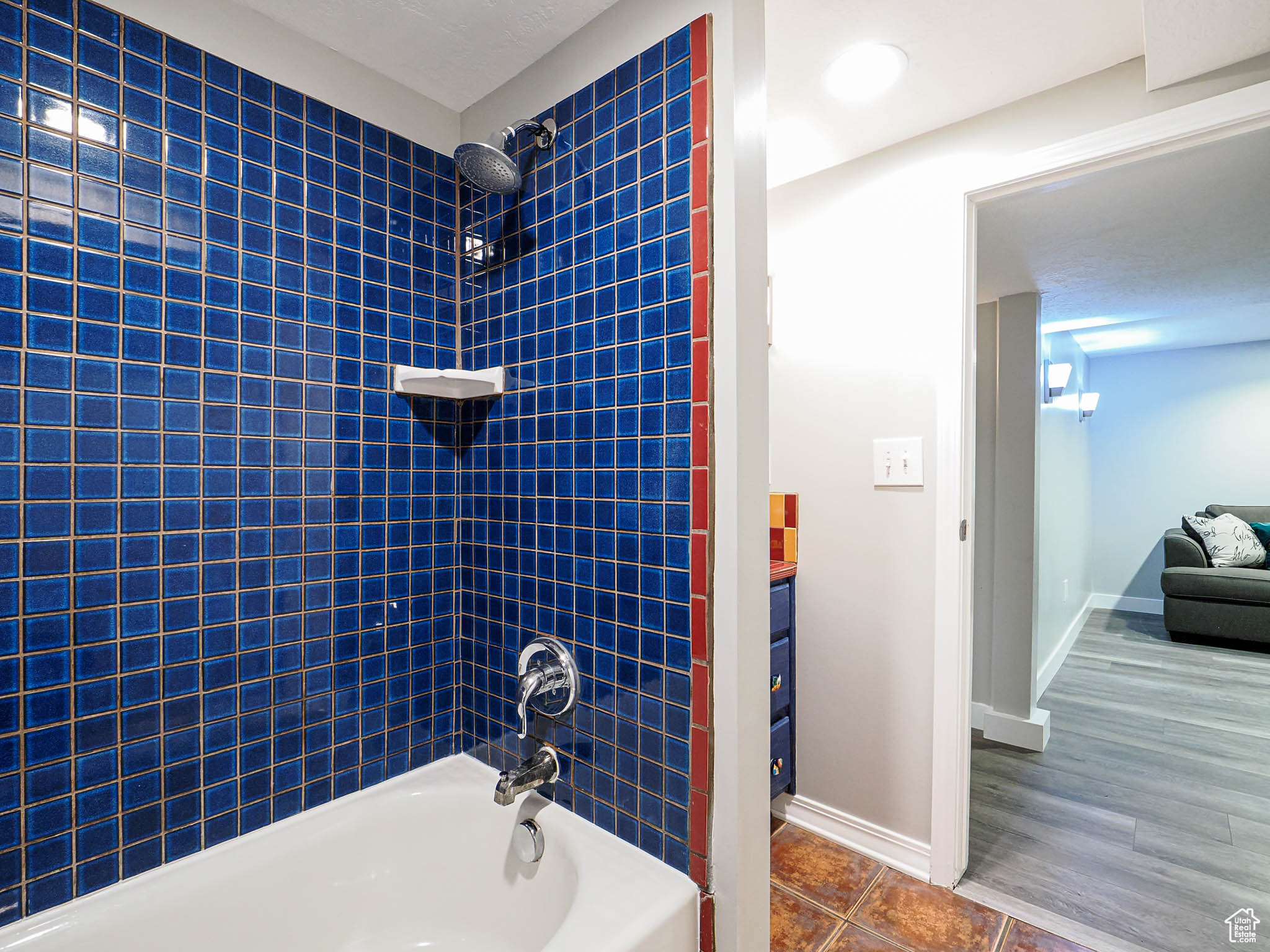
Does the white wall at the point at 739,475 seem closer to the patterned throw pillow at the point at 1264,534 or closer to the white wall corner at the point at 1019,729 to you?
the white wall corner at the point at 1019,729

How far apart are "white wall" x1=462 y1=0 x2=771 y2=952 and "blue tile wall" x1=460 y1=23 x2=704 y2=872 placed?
2.6 inches

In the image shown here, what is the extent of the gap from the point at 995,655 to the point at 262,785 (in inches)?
118

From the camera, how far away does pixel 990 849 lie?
6.30 feet

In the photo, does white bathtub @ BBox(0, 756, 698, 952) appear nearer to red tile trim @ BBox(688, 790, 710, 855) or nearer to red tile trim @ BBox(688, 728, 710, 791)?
red tile trim @ BBox(688, 790, 710, 855)

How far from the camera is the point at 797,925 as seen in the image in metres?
→ 1.60

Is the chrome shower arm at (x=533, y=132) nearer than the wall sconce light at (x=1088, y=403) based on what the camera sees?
Yes

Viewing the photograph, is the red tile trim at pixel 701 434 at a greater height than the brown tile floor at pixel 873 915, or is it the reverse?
the red tile trim at pixel 701 434

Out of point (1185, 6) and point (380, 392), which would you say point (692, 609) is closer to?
point (380, 392)

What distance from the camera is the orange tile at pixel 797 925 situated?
5.00 feet

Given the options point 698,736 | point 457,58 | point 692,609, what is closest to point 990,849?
point 698,736

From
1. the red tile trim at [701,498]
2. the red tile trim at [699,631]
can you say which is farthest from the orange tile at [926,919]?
the red tile trim at [701,498]

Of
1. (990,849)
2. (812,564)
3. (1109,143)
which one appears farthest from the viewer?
(812,564)

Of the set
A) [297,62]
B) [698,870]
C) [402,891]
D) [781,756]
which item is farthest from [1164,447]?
[297,62]

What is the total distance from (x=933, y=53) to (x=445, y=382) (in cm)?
142
